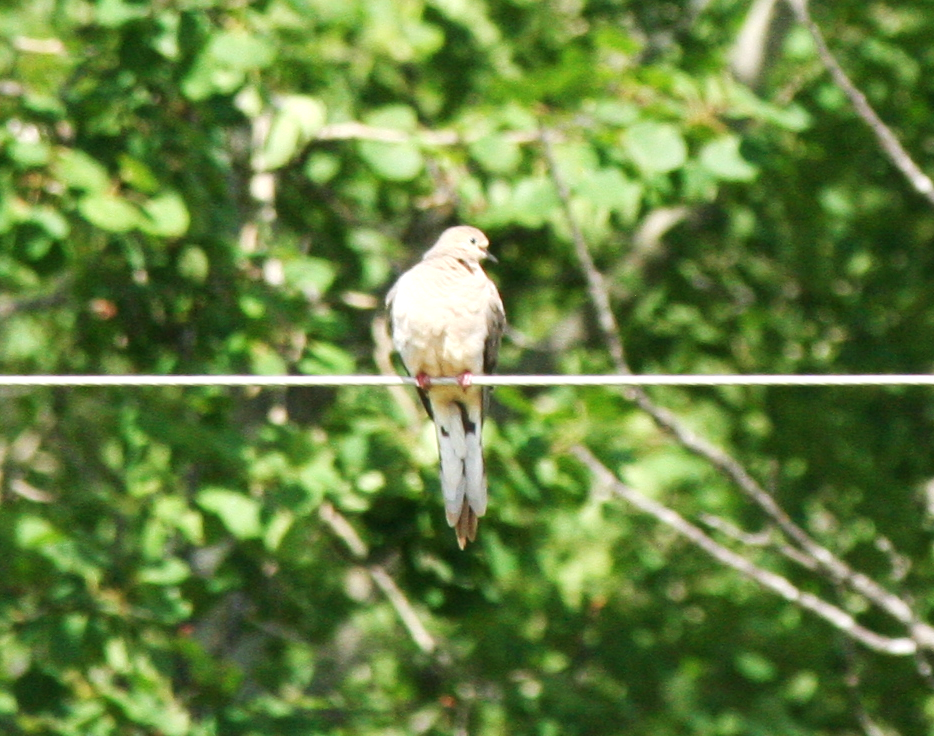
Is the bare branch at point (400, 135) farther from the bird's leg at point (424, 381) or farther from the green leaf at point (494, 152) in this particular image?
the bird's leg at point (424, 381)

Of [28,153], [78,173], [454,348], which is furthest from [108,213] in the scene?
[454,348]

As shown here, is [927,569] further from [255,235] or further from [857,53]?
[255,235]

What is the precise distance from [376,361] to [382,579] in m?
0.85

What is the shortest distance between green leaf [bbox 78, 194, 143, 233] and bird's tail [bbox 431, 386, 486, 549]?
3.35ft

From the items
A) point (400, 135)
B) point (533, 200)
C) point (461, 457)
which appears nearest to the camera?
point (461, 457)

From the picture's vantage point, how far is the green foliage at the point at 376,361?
4.93 m

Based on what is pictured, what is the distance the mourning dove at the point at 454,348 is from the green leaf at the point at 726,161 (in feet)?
2.65

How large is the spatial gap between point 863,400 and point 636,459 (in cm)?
177

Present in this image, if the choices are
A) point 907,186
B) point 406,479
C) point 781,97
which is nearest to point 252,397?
point 406,479

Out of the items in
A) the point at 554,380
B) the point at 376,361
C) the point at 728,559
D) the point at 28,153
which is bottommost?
the point at 376,361

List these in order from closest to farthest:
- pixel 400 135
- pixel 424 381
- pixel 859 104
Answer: pixel 424 381, pixel 859 104, pixel 400 135

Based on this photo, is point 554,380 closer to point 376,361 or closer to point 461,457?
point 461,457

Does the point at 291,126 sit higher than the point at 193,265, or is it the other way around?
the point at 291,126

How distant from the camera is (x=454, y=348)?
4605 mm
